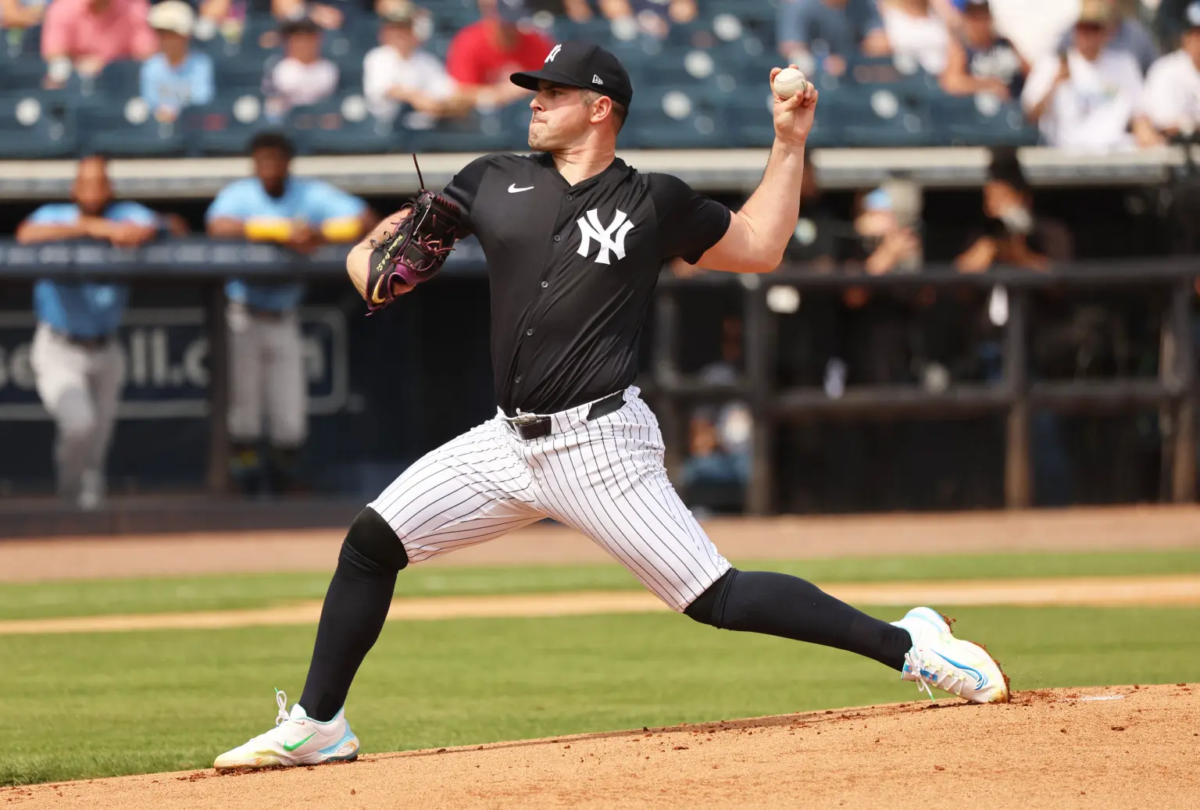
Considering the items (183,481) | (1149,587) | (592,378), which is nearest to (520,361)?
(592,378)

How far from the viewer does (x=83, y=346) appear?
32.7 ft

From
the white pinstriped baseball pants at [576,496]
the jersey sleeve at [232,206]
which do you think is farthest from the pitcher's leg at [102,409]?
the white pinstriped baseball pants at [576,496]

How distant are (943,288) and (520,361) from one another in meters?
6.97

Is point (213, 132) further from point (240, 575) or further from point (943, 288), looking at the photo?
point (943, 288)

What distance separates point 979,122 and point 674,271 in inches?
121

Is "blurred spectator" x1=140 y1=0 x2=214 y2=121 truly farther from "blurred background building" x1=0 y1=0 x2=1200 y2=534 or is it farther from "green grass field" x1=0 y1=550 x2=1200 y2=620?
"green grass field" x1=0 y1=550 x2=1200 y2=620

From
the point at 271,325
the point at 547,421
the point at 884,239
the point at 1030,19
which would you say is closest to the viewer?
the point at 547,421

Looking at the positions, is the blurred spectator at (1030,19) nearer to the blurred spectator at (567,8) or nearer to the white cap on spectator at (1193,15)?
the white cap on spectator at (1193,15)

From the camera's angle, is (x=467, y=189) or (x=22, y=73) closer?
(x=467, y=189)

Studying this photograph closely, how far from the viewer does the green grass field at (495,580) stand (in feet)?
26.5

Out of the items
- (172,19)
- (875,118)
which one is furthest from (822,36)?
(172,19)

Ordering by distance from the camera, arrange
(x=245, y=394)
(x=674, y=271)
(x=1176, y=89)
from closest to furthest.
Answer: (x=245, y=394) < (x=674, y=271) < (x=1176, y=89)

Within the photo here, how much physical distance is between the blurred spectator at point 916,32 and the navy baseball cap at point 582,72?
918cm

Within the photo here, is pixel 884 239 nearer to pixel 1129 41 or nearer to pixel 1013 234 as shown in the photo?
pixel 1013 234
